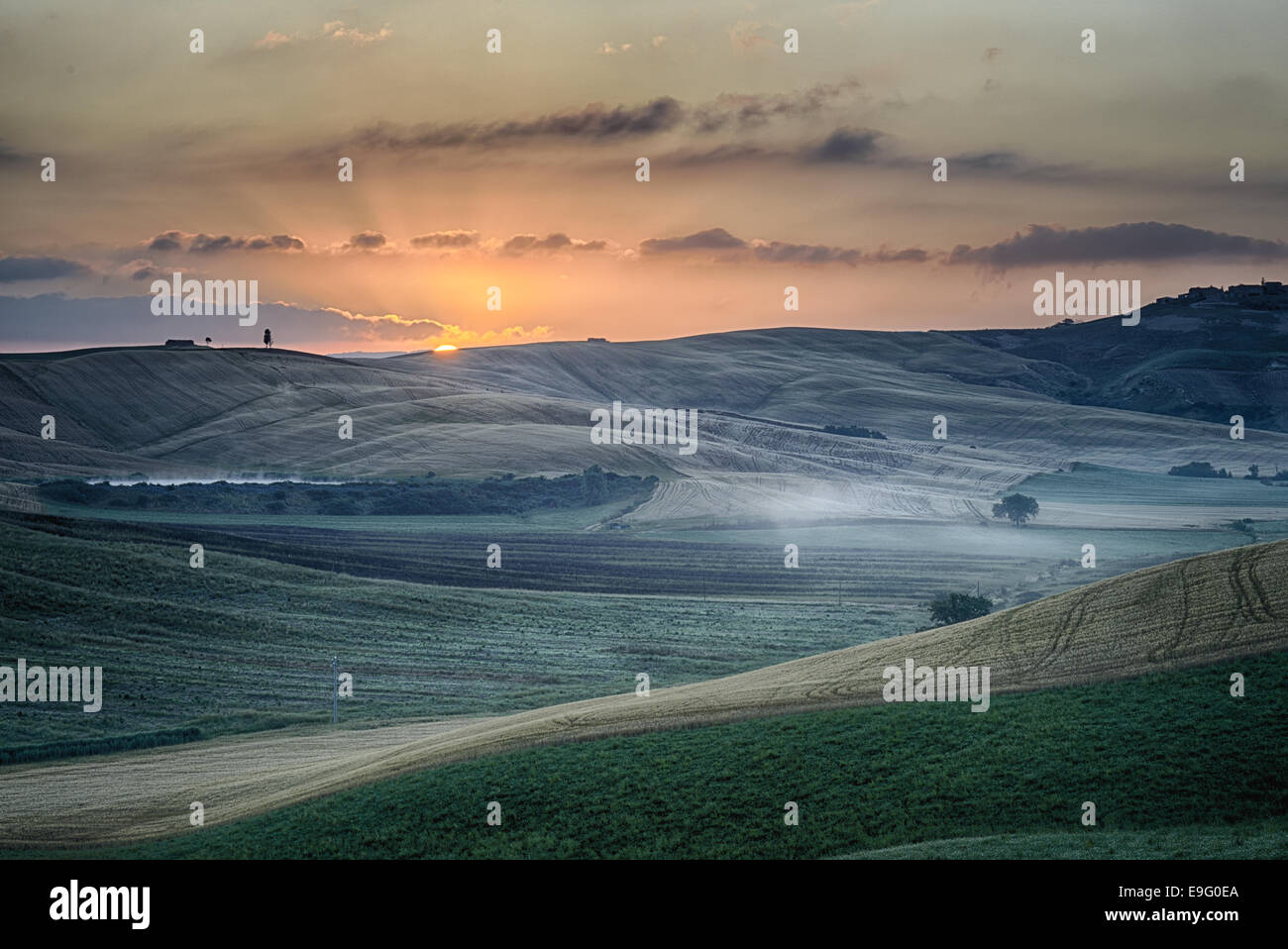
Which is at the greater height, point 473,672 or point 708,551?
point 708,551

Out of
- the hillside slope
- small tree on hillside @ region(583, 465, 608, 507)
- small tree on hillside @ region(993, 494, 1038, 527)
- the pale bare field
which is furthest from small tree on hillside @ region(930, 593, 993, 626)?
small tree on hillside @ region(583, 465, 608, 507)

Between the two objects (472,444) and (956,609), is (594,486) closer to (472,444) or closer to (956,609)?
(472,444)

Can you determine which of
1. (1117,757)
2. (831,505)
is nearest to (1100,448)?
(831,505)

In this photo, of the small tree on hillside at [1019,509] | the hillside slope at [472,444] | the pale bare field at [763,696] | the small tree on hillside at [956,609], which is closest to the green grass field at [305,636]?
the small tree on hillside at [956,609]

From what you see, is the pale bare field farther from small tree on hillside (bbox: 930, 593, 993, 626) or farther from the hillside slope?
the hillside slope

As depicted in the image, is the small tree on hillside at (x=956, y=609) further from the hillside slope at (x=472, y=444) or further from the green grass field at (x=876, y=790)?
the hillside slope at (x=472, y=444)
